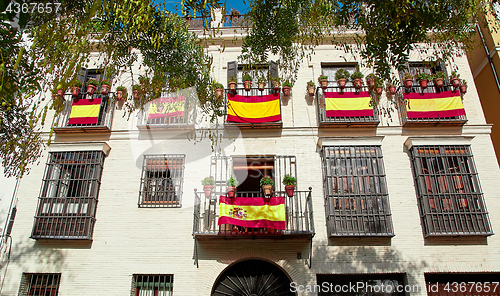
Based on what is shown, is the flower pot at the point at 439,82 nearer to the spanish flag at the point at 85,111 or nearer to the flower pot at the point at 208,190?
the flower pot at the point at 208,190

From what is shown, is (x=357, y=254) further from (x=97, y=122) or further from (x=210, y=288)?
(x=97, y=122)

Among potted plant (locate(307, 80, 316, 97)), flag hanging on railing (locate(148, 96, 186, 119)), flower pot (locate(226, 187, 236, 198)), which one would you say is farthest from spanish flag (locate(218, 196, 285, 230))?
potted plant (locate(307, 80, 316, 97))

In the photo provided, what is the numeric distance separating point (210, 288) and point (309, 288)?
9.09ft

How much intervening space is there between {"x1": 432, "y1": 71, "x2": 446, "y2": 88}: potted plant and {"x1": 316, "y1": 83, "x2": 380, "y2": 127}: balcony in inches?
88.9

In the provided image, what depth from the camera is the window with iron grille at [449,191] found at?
10.4m

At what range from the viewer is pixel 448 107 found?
459 inches

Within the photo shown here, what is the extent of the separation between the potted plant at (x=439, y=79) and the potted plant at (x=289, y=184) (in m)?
5.91

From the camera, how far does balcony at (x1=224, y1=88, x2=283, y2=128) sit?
38.5ft

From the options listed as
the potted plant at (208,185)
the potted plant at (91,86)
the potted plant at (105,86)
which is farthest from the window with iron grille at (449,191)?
the potted plant at (91,86)

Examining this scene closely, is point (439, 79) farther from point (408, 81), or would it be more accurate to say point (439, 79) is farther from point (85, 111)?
point (85, 111)

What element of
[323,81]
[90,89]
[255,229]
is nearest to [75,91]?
[90,89]

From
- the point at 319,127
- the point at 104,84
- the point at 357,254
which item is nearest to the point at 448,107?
the point at 319,127

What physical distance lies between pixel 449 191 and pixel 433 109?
269cm

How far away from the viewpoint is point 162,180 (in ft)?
37.6
